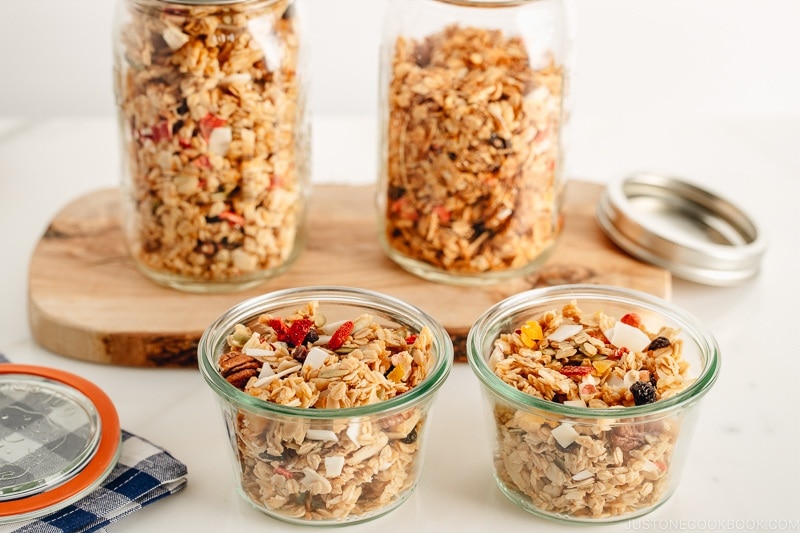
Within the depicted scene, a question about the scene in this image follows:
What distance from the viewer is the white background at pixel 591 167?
114 centimetres

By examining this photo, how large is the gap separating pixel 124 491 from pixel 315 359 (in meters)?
0.22

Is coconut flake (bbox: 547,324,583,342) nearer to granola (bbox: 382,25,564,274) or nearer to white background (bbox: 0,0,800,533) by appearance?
white background (bbox: 0,0,800,533)

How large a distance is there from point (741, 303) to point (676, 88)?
2.68 feet

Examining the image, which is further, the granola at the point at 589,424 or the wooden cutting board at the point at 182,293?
the wooden cutting board at the point at 182,293

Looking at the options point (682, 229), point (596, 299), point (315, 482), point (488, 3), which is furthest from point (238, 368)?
point (682, 229)

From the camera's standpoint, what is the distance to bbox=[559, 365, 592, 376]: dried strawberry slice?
1.08 meters

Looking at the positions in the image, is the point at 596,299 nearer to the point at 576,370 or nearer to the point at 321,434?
the point at 576,370

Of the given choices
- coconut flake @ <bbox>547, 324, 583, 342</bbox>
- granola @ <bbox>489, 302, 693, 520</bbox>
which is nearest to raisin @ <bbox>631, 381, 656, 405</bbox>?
granola @ <bbox>489, 302, 693, 520</bbox>

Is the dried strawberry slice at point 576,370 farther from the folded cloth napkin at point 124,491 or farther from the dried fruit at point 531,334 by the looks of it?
the folded cloth napkin at point 124,491

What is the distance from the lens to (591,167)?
194 centimetres

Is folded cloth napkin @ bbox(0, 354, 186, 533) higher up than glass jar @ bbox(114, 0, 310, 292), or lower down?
lower down

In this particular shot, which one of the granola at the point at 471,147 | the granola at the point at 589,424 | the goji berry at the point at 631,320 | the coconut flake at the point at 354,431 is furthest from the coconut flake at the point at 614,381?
Result: the granola at the point at 471,147

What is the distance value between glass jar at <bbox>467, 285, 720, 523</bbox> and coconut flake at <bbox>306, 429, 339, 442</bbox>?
0.50 feet

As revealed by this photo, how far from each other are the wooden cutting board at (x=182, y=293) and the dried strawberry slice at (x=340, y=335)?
0.23 metres
